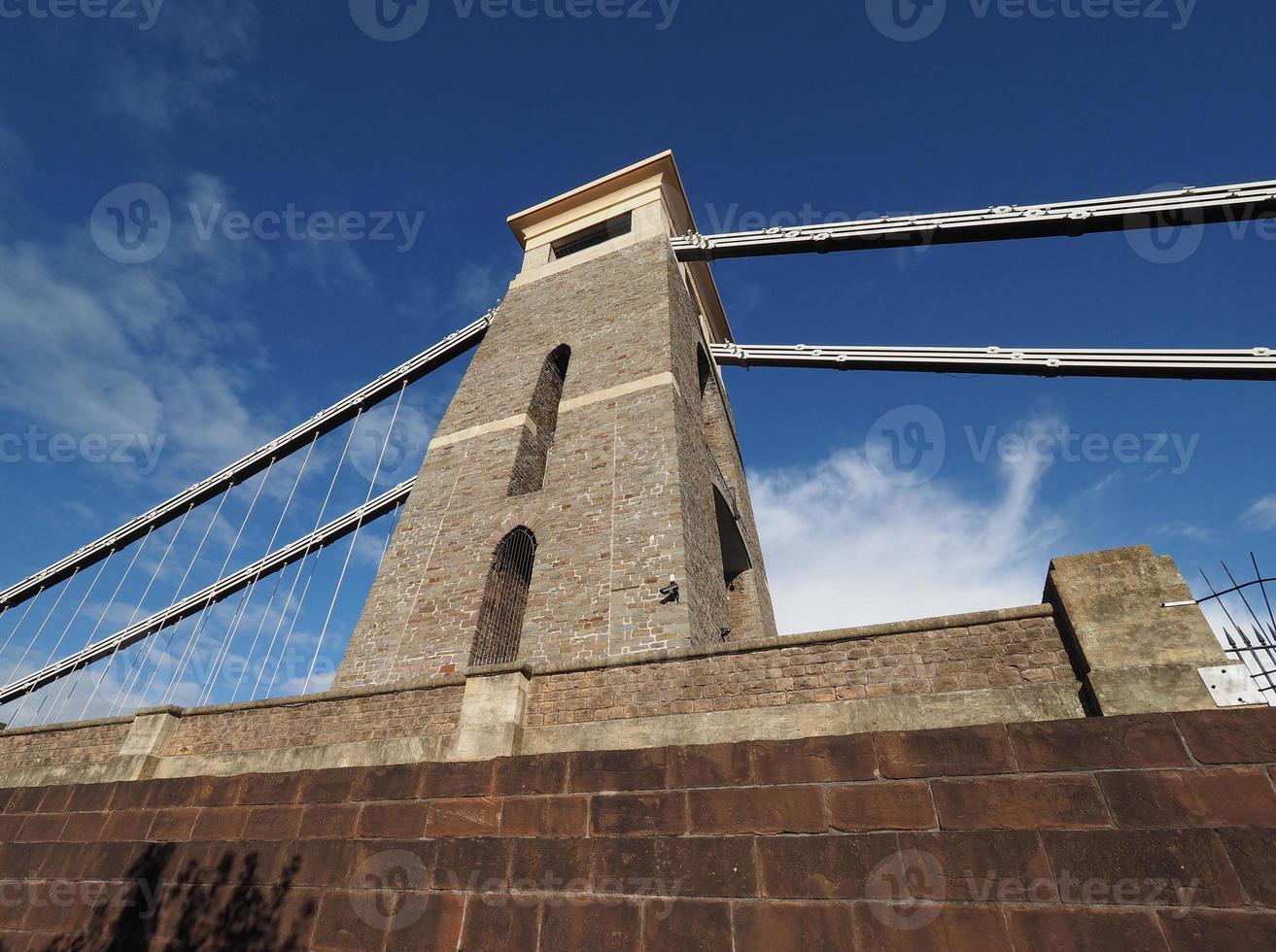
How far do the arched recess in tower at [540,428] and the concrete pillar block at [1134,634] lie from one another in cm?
787

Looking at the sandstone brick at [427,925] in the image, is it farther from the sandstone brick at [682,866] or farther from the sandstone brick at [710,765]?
the sandstone brick at [710,765]

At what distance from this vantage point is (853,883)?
9.41ft

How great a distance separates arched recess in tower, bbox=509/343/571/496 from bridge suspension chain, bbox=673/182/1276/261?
173 inches

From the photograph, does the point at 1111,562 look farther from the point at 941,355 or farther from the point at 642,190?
the point at 642,190

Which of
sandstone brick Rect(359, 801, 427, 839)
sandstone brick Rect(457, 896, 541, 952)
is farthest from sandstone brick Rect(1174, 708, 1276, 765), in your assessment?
sandstone brick Rect(359, 801, 427, 839)

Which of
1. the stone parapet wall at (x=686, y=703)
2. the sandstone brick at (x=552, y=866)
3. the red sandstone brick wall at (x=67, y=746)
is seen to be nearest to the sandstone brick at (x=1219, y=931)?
the stone parapet wall at (x=686, y=703)

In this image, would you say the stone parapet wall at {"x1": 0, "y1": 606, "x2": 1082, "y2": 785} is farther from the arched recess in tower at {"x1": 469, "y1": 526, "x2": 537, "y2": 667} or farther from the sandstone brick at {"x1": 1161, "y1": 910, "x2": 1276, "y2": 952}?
the arched recess in tower at {"x1": 469, "y1": 526, "x2": 537, "y2": 667}

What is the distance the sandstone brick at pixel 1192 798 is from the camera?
8.87 ft

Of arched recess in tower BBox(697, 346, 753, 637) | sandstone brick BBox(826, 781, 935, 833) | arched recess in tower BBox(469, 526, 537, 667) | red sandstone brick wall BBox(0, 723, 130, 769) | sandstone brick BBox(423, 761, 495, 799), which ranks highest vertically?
arched recess in tower BBox(697, 346, 753, 637)

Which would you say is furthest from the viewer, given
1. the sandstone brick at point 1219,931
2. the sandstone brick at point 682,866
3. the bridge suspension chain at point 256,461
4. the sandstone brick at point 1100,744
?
the bridge suspension chain at point 256,461

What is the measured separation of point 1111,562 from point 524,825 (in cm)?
420

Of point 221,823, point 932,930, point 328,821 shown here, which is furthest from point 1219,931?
point 221,823

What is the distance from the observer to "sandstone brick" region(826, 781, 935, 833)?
3.01 m
